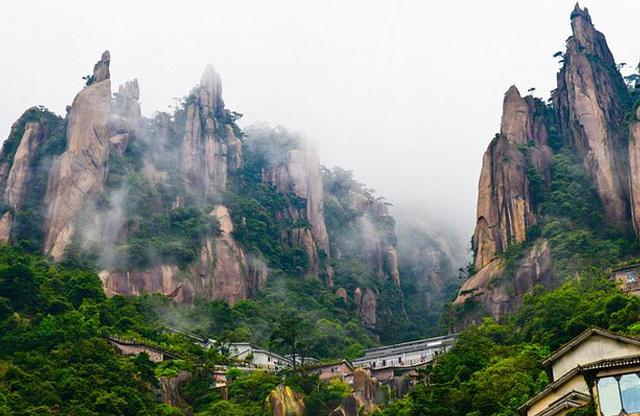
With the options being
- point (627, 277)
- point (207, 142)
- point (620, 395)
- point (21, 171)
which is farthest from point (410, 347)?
point (620, 395)

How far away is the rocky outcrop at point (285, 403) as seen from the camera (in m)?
56.2

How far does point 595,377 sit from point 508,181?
62.8 meters

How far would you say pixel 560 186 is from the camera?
8162cm

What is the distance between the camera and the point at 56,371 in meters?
51.8

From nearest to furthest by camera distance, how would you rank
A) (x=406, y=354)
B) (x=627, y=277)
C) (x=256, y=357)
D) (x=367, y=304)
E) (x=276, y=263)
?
(x=627, y=277) → (x=256, y=357) → (x=406, y=354) → (x=276, y=263) → (x=367, y=304)

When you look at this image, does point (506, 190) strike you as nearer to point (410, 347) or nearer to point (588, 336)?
point (410, 347)

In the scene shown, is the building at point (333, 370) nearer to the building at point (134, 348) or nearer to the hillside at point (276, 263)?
the hillside at point (276, 263)

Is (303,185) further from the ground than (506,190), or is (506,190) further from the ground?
(303,185)

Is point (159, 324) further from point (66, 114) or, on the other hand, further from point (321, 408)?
point (66, 114)

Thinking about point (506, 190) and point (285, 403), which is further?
point (506, 190)

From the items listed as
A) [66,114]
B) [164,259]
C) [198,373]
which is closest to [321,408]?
[198,373]

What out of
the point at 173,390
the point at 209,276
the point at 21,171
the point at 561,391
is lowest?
the point at 561,391

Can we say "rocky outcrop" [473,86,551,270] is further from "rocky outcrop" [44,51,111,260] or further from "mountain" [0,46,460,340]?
"rocky outcrop" [44,51,111,260]

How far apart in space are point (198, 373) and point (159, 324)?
482 inches
